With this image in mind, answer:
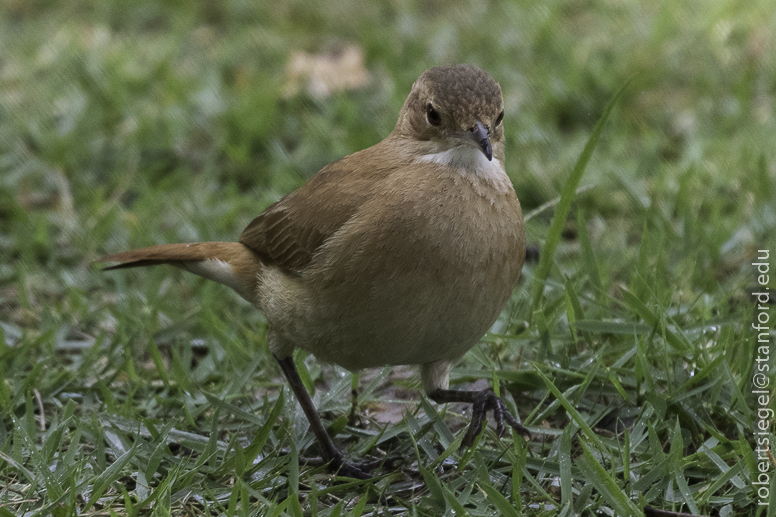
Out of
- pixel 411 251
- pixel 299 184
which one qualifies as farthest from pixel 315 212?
pixel 299 184

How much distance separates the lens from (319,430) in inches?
162

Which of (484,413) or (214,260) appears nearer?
(484,413)

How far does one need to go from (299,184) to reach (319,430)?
109 inches

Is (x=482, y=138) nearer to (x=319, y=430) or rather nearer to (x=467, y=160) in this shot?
(x=467, y=160)

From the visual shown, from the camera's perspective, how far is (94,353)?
474 centimetres

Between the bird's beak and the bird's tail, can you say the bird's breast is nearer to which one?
the bird's beak

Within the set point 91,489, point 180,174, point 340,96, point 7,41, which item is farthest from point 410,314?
point 7,41

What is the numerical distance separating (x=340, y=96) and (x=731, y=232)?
330 centimetres

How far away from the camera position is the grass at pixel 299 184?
373 centimetres

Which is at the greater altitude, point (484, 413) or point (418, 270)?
point (418, 270)

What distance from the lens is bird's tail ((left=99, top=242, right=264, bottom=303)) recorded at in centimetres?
452

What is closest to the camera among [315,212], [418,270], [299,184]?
[418,270]

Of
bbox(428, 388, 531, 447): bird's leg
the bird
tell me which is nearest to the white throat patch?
the bird

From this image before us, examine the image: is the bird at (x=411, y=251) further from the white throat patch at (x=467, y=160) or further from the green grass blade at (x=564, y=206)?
the green grass blade at (x=564, y=206)
